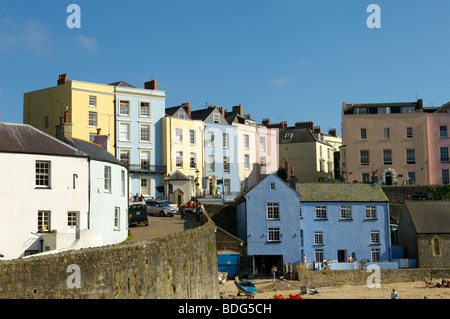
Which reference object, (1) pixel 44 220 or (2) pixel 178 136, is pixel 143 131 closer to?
(2) pixel 178 136

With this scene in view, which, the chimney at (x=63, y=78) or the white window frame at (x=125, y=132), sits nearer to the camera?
the chimney at (x=63, y=78)

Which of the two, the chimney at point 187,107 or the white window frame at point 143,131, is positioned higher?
the chimney at point 187,107

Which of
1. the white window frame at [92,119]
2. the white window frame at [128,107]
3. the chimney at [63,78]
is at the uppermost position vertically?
the chimney at [63,78]

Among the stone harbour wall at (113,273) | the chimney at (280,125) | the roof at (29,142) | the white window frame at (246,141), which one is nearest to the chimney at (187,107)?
the white window frame at (246,141)

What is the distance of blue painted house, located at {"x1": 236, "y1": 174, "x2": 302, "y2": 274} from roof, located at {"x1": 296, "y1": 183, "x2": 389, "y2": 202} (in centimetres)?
245

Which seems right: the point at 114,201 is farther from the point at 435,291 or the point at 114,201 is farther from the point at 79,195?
the point at 435,291

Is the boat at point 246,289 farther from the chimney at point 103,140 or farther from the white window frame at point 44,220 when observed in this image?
the white window frame at point 44,220

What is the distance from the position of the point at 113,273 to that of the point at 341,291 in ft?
105

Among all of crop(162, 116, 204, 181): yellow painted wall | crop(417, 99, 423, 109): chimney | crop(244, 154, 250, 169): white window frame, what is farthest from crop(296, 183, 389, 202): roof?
crop(244, 154, 250, 169): white window frame

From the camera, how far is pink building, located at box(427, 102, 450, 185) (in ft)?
225

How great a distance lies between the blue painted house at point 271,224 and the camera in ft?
164

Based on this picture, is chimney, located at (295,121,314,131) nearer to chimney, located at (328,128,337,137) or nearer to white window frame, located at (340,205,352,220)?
chimney, located at (328,128,337,137)

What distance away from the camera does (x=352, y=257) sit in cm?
5228
